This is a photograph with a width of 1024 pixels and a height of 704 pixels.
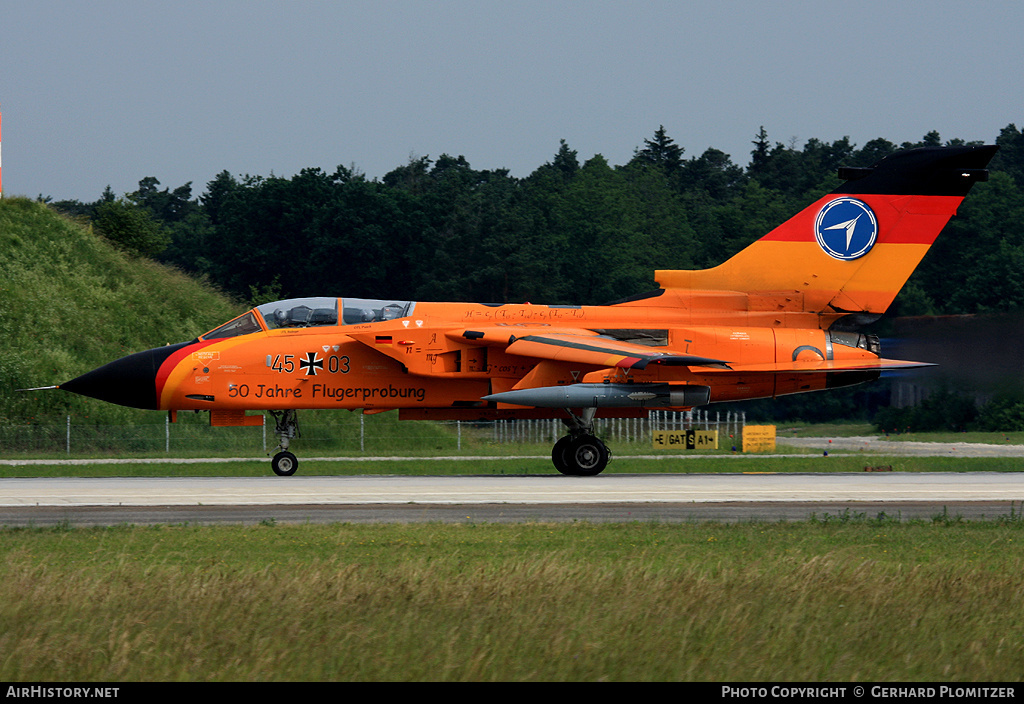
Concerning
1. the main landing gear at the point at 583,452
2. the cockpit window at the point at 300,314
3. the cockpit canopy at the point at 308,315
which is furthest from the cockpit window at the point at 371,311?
the main landing gear at the point at 583,452

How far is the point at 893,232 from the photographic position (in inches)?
853

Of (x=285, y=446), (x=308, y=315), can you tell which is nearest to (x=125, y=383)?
(x=285, y=446)

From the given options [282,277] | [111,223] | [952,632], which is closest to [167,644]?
[952,632]

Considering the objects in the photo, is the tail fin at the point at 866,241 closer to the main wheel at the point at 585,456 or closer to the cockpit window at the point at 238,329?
the main wheel at the point at 585,456

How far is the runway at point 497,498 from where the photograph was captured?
14156 mm

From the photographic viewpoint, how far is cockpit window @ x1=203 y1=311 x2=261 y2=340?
836 inches

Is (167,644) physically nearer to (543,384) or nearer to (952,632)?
(952,632)

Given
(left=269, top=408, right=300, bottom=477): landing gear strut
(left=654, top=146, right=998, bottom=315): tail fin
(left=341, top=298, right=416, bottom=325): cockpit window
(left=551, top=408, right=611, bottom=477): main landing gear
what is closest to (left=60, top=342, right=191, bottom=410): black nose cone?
(left=269, top=408, right=300, bottom=477): landing gear strut

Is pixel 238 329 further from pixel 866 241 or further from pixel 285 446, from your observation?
pixel 866 241

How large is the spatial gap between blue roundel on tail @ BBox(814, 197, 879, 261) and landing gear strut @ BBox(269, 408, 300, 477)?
11.5 m

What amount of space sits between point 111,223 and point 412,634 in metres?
56.7

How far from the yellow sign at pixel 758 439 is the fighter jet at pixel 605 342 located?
40.0 feet

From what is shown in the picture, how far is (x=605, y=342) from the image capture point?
2045cm

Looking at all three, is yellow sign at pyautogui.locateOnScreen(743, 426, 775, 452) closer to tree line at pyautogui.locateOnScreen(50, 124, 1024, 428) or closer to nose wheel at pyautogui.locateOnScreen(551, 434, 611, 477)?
nose wheel at pyautogui.locateOnScreen(551, 434, 611, 477)
